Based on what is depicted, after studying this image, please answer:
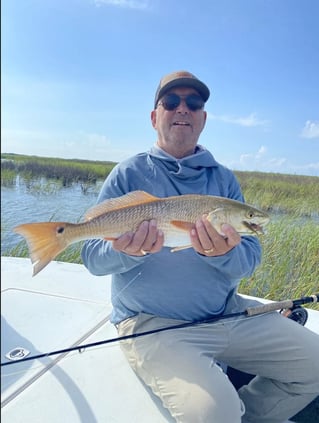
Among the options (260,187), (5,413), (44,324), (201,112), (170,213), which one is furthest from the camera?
(260,187)

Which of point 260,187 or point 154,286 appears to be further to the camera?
point 260,187

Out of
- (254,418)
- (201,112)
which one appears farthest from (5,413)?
(201,112)

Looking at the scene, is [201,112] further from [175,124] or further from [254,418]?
[254,418]

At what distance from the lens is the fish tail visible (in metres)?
1.46

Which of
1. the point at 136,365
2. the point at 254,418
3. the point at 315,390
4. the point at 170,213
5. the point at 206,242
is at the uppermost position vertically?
the point at 170,213

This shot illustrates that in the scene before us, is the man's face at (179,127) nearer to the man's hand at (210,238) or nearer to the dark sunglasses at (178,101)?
the dark sunglasses at (178,101)

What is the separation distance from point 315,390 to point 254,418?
1.13 ft

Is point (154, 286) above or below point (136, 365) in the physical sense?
above

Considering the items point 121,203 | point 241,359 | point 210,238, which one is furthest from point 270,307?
point 121,203

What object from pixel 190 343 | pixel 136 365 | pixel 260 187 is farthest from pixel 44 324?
pixel 260 187

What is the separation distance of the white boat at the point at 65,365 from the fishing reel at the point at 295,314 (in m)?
0.14

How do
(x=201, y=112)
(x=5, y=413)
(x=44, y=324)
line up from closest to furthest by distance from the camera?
1. (x=5, y=413)
2. (x=44, y=324)
3. (x=201, y=112)

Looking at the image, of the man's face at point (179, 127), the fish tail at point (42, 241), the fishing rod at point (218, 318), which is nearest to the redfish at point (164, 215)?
the fish tail at point (42, 241)

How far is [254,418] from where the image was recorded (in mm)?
1980
